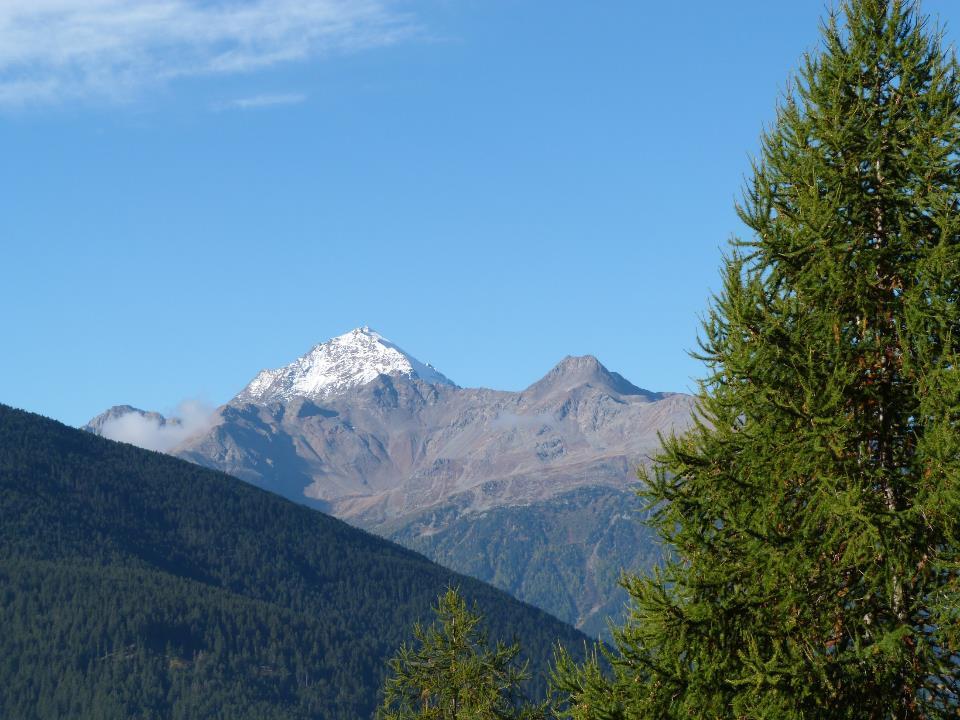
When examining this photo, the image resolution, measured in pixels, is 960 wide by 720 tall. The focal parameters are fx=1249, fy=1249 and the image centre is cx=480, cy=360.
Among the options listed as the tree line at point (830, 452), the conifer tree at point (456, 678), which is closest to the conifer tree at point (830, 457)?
the tree line at point (830, 452)

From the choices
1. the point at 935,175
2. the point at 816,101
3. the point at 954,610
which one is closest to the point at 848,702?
the point at 954,610

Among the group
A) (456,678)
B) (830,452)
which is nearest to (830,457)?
(830,452)

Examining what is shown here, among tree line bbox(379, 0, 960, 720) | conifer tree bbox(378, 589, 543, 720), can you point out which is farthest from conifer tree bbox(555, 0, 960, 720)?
conifer tree bbox(378, 589, 543, 720)

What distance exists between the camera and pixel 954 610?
1433 centimetres

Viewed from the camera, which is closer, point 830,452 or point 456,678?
point 830,452

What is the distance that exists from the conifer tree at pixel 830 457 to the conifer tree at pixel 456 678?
2129 centimetres

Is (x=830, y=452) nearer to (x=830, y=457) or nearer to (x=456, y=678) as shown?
(x=830, y=457)

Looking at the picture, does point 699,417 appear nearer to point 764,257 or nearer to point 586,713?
point 764,257

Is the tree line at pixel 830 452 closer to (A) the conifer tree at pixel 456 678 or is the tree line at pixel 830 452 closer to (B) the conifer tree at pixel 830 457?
(B) the conifer tree at pixel 830 457

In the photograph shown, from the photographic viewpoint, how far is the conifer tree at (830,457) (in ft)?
48.6

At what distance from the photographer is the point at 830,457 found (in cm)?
1528

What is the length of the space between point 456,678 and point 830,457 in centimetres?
2461

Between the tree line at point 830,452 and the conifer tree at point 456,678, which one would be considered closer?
the tree line at point 830,452

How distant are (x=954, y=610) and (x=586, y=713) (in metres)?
4.78
